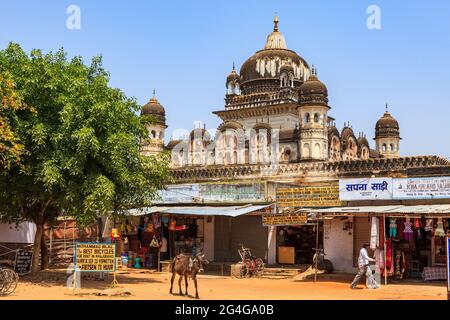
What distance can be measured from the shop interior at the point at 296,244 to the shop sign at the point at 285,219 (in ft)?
7.95

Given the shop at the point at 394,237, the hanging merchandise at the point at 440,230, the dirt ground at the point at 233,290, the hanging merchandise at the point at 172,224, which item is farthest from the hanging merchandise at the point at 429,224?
the hanging merchandise at the point at 172,224

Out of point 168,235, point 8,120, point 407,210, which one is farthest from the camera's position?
point 168,235

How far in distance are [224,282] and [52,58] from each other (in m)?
8.95

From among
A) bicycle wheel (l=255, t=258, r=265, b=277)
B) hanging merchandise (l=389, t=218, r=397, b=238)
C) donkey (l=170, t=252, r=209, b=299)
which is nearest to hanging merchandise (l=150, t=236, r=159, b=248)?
bicycle wheel (l=255, t=258, r=265, b=277)

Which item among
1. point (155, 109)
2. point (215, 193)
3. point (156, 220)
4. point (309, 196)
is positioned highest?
point (155, 109)

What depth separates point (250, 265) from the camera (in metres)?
21.7

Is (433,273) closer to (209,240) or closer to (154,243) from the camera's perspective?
(209,240)

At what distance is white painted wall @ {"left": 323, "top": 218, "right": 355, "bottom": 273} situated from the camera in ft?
68.8

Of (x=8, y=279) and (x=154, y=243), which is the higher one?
(x=154, y=243)

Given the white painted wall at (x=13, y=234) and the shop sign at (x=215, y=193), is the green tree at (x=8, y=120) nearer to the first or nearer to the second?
the white painted wall at (x=13, y=234)

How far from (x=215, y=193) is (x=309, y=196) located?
451 cm

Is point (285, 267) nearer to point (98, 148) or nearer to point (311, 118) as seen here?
point (98, 148)

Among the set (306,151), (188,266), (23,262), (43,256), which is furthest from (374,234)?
(306,151)

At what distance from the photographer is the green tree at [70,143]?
16859 mm
